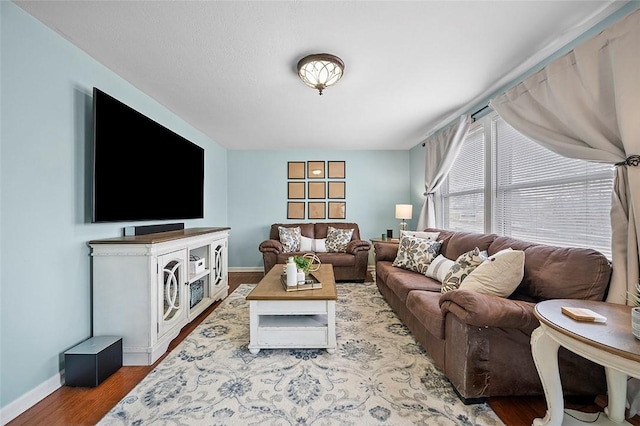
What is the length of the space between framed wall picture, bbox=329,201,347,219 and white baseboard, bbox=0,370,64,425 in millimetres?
4039

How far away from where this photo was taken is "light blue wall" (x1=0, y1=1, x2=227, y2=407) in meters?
1.45

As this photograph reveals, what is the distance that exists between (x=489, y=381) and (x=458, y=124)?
278 cm

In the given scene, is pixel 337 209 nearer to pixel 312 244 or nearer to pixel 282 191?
pixel 312 244

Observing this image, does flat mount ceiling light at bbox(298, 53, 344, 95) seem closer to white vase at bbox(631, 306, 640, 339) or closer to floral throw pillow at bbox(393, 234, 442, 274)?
floral throw pillow at bbox(393, 234, 442, 274)

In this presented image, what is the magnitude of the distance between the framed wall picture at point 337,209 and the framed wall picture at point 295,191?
1.92 feet

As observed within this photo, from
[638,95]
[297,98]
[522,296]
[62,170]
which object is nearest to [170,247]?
[62,170]

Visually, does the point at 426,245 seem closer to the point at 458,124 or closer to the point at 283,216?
the point at 458,124

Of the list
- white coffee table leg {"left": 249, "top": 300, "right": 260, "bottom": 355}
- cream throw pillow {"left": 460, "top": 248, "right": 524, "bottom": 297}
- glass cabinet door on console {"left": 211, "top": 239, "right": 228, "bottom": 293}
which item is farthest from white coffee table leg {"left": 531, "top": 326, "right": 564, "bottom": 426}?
glass cabinet door on console {"left": 211, "top": 239, "right": 228, "bottom": 293}

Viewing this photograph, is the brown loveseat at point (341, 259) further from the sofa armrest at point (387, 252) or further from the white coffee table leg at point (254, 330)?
the white coffee table leg at point (254, 330)

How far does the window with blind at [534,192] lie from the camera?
1805mm

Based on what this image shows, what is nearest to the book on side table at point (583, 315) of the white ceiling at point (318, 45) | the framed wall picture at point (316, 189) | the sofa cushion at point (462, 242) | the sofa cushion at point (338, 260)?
the sofa cushion at point (462, 242)

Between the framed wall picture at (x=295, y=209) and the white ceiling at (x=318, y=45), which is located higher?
the white ceiling at (x=318, y=45)

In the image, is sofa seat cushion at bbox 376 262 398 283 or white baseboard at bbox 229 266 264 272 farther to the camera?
white baseboard at bbox 229 266 264 272

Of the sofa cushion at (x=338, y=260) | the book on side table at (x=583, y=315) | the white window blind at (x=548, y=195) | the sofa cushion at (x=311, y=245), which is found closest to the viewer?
the book on side table at (x=583, y=315)
